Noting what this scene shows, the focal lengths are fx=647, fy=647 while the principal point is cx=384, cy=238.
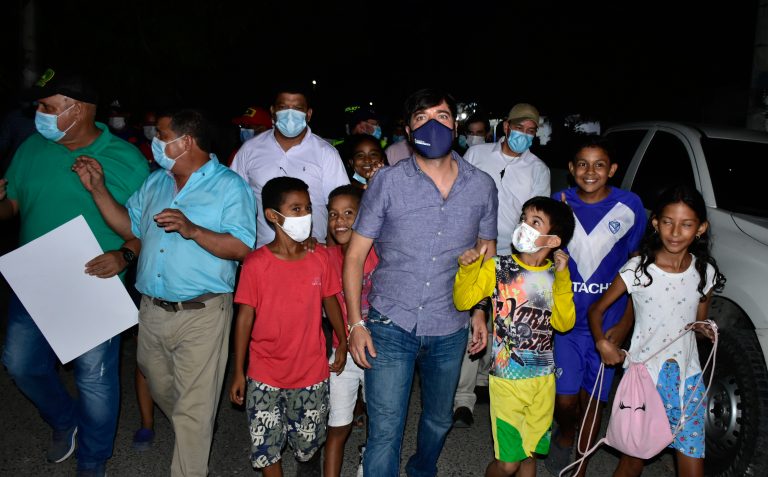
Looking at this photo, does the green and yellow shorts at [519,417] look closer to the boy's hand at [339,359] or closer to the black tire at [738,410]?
the boy's hand at [339,359]

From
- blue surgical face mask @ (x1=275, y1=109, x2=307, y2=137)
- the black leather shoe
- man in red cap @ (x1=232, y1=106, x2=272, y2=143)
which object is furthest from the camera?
man in red cap @ (x1=232, y1=106, x2=272, y2=143)

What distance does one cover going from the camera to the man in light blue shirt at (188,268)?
350 centimetres

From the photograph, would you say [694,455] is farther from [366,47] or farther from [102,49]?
[366,47]

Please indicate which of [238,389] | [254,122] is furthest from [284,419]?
[254,122]

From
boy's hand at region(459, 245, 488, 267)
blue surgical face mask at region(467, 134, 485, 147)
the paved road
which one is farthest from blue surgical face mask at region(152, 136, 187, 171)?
blue surgical face mask at region(467, 134, 485, 147)

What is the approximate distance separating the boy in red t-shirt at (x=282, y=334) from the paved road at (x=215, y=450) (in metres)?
0.79

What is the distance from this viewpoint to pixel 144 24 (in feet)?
45.4

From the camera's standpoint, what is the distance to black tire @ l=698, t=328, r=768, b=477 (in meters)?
3.67

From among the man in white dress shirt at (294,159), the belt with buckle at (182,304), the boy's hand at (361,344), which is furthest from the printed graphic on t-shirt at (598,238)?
the belt with buckle at (182,304)

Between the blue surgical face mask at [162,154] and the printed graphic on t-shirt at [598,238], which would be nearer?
the blue surgical face mask at [162,154]

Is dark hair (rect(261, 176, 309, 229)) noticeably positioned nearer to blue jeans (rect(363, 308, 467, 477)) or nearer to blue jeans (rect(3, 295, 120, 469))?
blue jeans (rect(363, 308, 467, 477))

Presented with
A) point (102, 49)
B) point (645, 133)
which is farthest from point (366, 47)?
point (645, 133)

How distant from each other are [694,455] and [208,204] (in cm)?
292

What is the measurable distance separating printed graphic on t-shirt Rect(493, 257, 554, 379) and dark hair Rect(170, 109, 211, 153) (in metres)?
1.77
